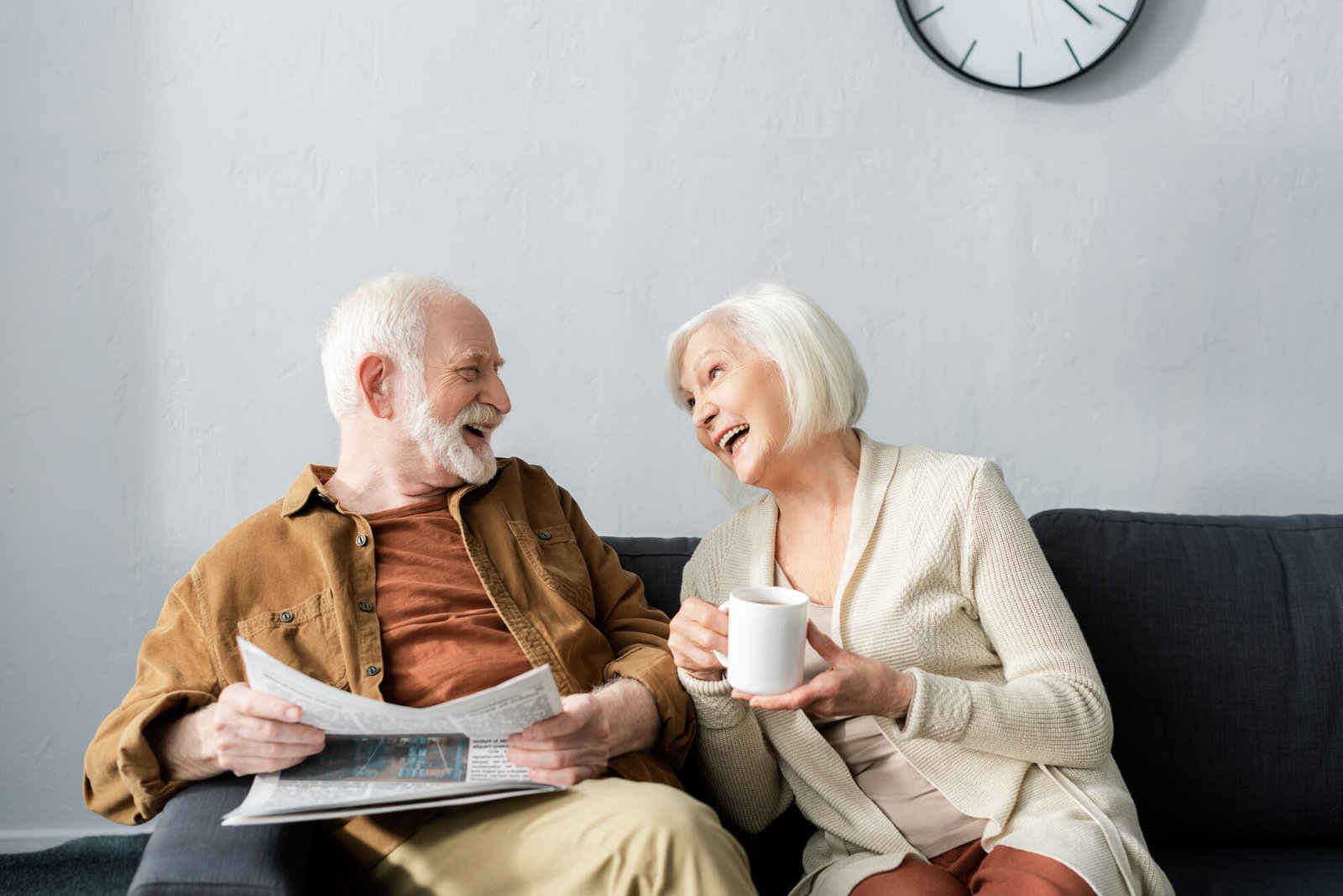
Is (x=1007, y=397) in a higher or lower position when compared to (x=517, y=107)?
lower

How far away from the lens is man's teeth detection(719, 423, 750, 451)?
168 centimetres

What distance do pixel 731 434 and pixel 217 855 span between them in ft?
2.92

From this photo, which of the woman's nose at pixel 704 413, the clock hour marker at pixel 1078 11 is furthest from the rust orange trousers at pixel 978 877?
the clock hour marker at pixel 1078 11

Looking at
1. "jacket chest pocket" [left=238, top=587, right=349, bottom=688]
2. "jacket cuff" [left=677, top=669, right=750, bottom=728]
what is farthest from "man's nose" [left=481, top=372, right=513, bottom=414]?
"jacket cuff" [left=677, top=669, right=750, bottom=728]

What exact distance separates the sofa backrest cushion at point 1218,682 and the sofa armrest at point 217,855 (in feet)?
4.16

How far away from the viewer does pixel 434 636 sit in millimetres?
1607

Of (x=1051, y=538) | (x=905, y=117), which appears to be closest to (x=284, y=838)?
(x=1051, y=538)

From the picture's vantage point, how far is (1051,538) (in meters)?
1.91

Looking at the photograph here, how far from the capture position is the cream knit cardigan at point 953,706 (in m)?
1.44

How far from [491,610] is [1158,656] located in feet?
3.56

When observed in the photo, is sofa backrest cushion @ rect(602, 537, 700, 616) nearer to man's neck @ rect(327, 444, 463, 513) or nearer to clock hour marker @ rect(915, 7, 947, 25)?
man's neck @ rect(327, 444, 463, 513)

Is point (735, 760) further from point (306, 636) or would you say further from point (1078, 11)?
point (1078, 11)

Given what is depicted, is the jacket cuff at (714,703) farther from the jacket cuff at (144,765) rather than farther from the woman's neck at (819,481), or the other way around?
the jacket cuff at (144,765)

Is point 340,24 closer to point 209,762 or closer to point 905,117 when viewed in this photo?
point 905,117
